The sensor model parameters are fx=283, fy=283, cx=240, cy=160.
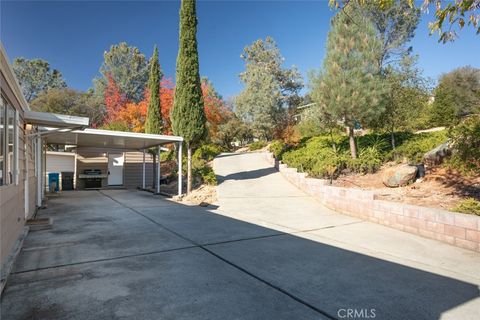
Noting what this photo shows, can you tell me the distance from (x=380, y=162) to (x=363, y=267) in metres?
6.42

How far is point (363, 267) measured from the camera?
12.6 feet

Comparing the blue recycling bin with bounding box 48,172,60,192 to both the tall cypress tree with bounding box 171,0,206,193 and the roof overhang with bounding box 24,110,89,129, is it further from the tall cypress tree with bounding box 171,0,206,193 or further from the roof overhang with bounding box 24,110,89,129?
the roof overhang with bounding box 24,110,89,129

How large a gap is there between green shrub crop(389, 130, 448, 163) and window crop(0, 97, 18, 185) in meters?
9.81

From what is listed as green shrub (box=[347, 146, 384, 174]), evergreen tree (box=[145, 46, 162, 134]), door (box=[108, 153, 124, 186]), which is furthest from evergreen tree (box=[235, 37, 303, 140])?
door (box=[108, 153, 124, 186])

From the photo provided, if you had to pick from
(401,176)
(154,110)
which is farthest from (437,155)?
(154,110)

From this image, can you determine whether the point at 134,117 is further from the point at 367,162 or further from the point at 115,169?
the point at 367,162

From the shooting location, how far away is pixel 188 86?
35.2 feet

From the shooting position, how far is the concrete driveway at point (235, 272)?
2643mm

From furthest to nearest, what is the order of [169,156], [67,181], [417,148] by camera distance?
[169,156], [67,181], [417,148]

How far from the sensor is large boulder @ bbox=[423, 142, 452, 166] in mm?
7918

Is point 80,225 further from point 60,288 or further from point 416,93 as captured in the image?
point 416,93

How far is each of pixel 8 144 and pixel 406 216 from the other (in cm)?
723

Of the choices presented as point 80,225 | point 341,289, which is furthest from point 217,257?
point 80,225

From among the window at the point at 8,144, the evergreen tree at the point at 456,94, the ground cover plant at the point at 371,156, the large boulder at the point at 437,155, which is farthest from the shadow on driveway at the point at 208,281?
the evergreen tree at the point at 456,94
